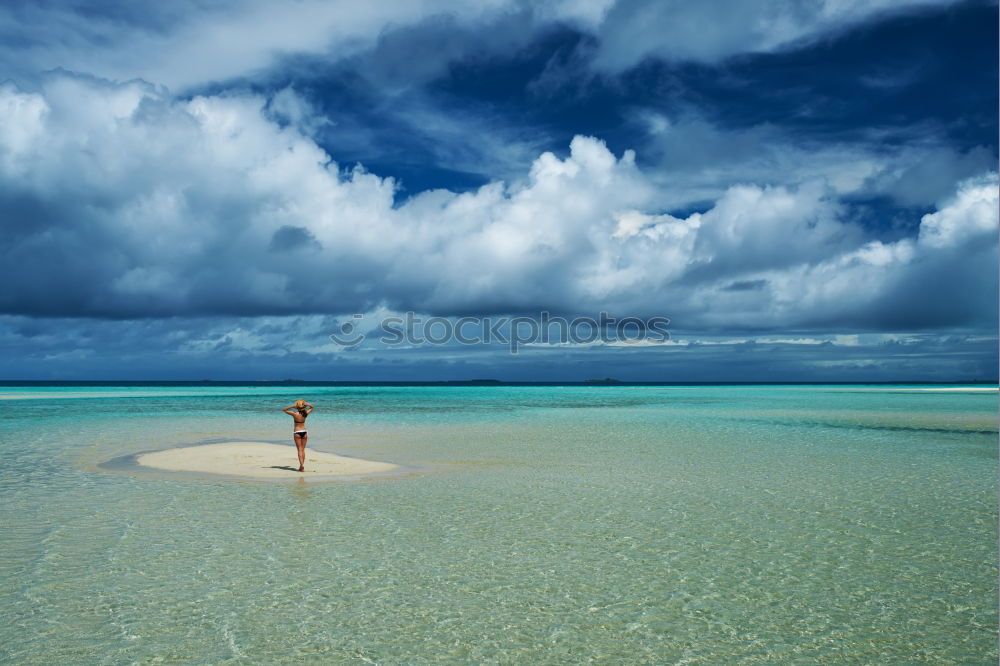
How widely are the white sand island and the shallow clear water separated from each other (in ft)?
5.81

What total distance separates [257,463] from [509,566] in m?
15.1

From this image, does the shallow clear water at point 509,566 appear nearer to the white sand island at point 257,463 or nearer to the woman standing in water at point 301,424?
the white sand island at point 257,463

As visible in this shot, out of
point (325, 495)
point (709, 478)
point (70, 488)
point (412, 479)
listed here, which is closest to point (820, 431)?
point (709, 478)

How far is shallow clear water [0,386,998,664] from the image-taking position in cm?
812

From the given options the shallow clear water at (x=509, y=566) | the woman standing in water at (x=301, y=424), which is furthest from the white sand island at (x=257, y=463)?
the shallow clear water at (x=509, y=566)

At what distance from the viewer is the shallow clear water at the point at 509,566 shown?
26.7 ft

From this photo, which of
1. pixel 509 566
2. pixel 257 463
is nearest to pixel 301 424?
pixel 257 463

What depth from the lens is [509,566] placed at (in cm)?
1112

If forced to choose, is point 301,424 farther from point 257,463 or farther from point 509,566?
point 509,566

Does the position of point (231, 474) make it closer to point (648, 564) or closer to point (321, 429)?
point (648, 564)

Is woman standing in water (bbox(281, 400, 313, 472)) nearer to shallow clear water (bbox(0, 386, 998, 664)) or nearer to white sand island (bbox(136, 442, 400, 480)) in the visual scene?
white sand island (bbox(136, 442, 400, 480))

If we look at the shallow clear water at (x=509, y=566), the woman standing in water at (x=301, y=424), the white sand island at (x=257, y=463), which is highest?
the woman standing in water at (x=301, y=424)

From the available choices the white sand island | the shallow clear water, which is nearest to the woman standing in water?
the white sand island

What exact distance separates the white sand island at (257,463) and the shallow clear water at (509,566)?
5.81 feet
